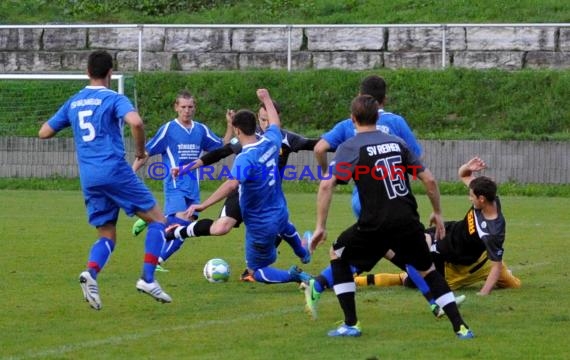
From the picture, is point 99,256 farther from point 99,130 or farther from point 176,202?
point 176,202

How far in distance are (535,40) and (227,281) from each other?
16659 mm

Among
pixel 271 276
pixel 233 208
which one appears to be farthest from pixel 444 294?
pixel 233 208

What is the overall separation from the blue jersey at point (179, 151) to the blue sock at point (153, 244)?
263 cm

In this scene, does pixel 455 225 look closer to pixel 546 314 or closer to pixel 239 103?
pixel 546 314

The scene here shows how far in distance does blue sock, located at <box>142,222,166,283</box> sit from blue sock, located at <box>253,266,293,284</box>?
1.15 m

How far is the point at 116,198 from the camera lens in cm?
937

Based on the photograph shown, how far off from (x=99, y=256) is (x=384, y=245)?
2511 mm

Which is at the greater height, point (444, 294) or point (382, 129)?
point (382, 129)

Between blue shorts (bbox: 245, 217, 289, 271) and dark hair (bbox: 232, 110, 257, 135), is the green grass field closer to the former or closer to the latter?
blue shorts (bbox: 245, 217, 289, 271)

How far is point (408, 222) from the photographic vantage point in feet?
26.1

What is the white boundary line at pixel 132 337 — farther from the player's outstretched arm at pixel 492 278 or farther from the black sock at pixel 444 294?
the player's outstretched arm at pixel 492 278

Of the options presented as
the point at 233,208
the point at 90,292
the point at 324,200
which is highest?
the point at 324,200

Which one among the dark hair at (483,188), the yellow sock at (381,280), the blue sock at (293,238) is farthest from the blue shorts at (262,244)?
the dark hair at (483,188)

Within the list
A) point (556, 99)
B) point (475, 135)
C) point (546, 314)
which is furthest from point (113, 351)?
point (556, 99)
